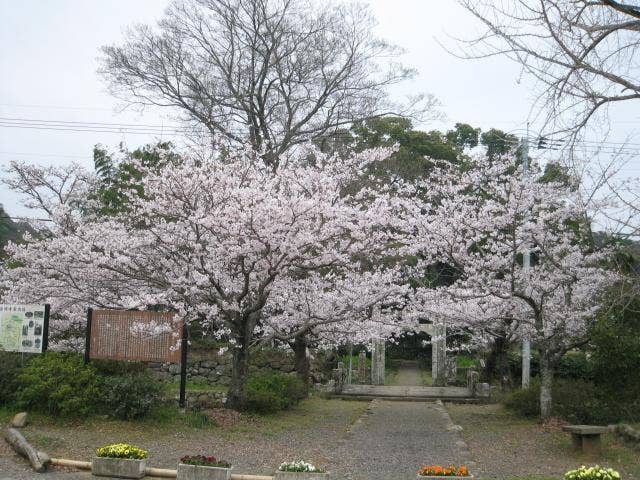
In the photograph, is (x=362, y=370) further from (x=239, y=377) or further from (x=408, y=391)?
(x=239, y=377)

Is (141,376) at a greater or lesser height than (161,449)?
greater

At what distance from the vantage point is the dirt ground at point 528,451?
8812 mm

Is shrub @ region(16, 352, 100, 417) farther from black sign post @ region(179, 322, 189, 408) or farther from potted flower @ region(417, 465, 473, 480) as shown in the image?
potted flower @ region(417, 465, 473, 480)

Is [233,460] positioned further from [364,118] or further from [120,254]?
[364,118]

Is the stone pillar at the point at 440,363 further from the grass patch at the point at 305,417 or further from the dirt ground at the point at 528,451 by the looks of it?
the dirt ground at the point at 528,451

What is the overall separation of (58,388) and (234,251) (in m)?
3.81

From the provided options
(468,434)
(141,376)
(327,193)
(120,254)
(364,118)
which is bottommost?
(468,434)

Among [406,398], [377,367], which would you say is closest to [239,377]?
[406,398]

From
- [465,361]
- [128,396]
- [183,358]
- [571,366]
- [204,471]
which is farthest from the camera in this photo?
[465,361]

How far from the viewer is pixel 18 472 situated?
8.21 meters

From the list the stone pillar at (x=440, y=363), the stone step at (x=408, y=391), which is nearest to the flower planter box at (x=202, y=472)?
the stone step at (x=408, y=391)

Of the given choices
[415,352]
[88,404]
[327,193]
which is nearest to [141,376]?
[88,404]

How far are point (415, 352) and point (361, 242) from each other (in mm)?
22830

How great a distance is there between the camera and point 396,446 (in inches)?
429
